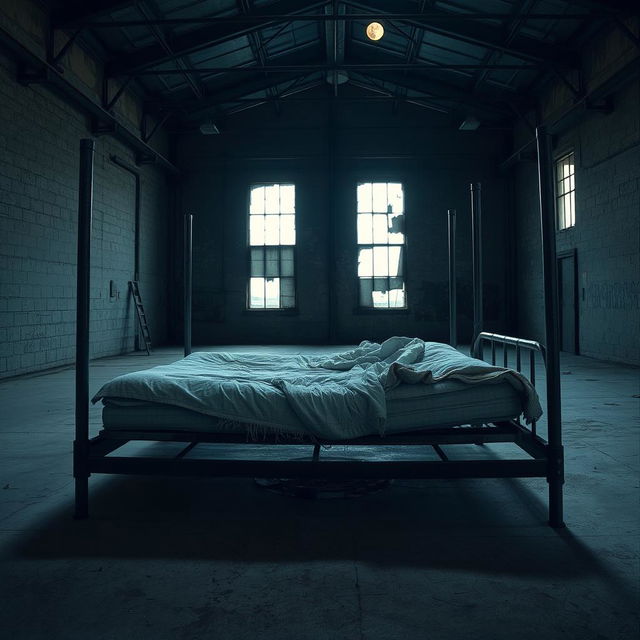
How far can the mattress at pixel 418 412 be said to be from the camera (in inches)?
89.1

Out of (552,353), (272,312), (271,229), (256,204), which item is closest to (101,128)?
(256,204)

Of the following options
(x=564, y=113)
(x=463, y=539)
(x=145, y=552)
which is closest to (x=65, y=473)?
(x=145, y=552)

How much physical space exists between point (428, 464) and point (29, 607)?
1.42 meters

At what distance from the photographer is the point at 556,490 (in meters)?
2.14

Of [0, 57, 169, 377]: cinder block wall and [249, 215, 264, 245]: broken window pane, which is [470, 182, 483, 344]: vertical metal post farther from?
[249, 215, 264, 245]: broken window pane

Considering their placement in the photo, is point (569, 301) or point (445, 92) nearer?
point (569, 301)

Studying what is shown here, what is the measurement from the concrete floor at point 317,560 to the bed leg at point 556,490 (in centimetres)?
6

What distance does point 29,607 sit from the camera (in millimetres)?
1587

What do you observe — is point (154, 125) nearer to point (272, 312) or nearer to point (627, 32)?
point (272, 312)

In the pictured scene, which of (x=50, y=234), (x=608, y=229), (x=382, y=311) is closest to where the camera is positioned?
(x=50, y=234)

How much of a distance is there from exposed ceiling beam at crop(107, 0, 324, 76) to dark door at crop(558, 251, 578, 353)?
6.00 metres

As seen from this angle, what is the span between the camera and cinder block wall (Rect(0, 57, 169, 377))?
6.55m

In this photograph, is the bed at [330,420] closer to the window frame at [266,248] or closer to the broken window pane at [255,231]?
the window frame at [266,248]

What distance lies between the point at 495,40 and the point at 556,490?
28.1 feet
